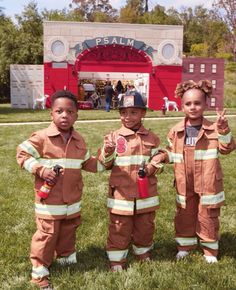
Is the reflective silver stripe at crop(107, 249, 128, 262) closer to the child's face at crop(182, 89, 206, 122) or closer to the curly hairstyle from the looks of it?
the child's face at crop(182, 89, 206, 122)

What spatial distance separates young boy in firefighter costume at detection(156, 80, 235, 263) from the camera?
418cm

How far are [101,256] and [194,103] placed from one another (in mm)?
1727

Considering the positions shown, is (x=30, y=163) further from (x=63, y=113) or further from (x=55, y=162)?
(x=63, y=113)

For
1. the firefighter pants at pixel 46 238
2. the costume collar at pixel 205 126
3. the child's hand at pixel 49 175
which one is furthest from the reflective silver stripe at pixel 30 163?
the costume collar at pixel 205 126

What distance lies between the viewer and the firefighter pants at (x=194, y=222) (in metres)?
4.25


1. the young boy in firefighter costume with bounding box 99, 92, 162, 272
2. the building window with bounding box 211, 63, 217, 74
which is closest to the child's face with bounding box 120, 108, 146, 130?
the young boy in firefighter costume with bounding box 99, 92, 162, 272

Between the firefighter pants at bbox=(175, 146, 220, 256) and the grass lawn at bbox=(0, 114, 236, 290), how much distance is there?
13 centimetres

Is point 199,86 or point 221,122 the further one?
point 199,86

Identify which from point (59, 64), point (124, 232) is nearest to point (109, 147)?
point (124, 232)

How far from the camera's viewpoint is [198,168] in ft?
13.8

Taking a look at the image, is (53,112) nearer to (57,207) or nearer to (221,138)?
(57,207)

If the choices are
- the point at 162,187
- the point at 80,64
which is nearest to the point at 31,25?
the point at 80,64

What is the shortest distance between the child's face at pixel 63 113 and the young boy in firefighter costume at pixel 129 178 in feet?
1.27

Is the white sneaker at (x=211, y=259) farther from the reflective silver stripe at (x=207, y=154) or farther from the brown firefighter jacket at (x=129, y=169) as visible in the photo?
the reflective silver stripe at (x=207, y=154)
